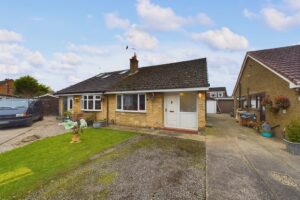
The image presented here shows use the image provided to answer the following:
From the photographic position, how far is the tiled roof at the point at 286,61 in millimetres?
7405

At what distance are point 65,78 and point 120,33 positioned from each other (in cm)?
1877

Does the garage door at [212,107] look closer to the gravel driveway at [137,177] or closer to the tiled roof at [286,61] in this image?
the tiled roof at [286,61]

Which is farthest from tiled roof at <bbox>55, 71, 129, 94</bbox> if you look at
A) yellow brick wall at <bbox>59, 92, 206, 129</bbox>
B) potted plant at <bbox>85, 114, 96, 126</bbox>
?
potted plant at <bbox>85, 114, 96, 126</bbox>

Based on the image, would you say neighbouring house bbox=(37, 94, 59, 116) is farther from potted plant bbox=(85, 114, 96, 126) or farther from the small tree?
the small tree

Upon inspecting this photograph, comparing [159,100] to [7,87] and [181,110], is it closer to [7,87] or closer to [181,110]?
[181,110]

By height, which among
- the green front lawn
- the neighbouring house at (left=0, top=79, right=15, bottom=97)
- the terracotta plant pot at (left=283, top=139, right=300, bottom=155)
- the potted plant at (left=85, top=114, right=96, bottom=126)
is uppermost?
the neighbouring house at (left=0, top=79, right=15, bottom=97)

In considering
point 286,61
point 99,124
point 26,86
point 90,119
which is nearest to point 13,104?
point 90,119

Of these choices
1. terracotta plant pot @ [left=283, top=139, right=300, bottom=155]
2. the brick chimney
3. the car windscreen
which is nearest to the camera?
terracotta plant pot @ [left=283, top=139, right=300, bottom=155]

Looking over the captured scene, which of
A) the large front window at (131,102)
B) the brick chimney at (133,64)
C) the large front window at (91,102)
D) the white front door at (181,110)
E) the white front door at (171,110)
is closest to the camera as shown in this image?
the white front door at (181,110)

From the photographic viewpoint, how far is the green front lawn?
145 inches

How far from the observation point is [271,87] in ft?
30.4

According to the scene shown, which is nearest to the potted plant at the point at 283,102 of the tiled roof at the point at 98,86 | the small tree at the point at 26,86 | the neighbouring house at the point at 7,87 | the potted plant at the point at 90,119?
the tiled roof at the point at 98,86

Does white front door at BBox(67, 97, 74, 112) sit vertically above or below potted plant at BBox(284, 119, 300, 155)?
above

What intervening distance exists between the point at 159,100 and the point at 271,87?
6776mm
